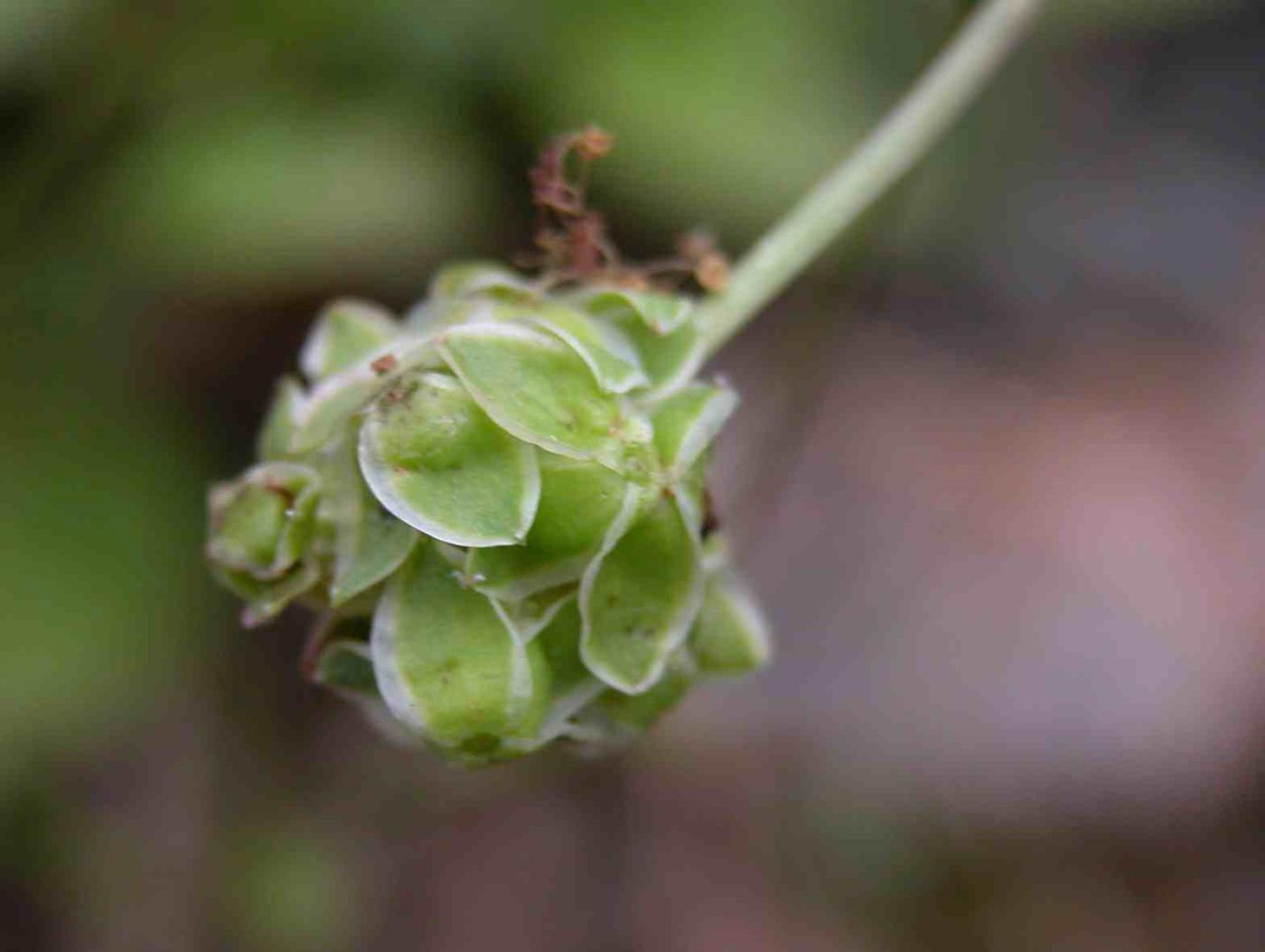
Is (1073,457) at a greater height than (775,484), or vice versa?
(1073,457)

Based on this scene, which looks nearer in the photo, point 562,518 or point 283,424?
point 562,518

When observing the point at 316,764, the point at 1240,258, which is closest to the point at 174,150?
the point at 316,764

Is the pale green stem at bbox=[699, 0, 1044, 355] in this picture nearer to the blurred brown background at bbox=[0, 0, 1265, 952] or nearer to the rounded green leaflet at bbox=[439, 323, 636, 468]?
the rounded green leaflet at bbox=[439, 323, 636, 468]

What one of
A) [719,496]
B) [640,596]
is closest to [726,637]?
[640,596]

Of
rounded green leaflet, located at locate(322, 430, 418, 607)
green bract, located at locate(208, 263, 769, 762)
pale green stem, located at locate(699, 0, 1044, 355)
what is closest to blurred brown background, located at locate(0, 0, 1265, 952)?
pale green stem, located at locate(699, 0, 1044, 355)

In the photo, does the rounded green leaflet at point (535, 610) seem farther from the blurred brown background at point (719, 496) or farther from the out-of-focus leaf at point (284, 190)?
the out-of-focus leaf at point (284, 190)

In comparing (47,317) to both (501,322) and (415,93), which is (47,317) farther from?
(501,322)

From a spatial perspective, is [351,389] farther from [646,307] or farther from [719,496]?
[719,496]
